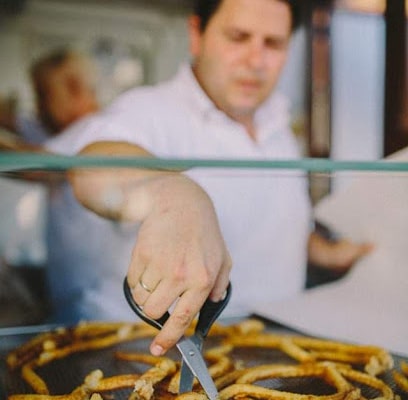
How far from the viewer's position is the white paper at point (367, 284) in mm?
776

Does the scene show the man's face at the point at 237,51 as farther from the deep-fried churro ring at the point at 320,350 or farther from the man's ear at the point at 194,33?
the deep-fried churro ring at the point at 320,350

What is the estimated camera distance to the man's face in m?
0.82

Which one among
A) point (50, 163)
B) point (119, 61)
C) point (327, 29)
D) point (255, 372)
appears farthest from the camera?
point (327, 29)

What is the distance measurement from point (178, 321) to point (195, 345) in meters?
Result: 0.05

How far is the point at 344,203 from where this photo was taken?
0.83 m

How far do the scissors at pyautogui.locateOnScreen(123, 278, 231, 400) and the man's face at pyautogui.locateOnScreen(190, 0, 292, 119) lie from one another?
324 mm

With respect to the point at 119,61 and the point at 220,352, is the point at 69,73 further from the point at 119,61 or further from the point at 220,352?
the point at 220,352

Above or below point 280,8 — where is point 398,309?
below

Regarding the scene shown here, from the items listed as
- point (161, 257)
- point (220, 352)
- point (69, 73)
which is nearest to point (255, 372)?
point (220, 352)

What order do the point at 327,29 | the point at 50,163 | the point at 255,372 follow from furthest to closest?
the point at 327,29 < the point at 255,372 < the point at 50,163

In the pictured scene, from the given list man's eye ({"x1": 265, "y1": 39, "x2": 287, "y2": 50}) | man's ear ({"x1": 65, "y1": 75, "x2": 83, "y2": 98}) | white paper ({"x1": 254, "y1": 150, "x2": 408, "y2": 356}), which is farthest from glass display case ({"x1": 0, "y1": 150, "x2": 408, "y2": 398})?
man's eye ({"x1": 265, "y1": 39, "x2": 287, "y2": 50})

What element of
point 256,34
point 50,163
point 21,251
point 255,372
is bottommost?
point 255,372

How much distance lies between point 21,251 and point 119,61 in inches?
11.2

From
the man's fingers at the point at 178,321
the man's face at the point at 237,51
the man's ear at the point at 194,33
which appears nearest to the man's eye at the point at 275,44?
the man's face at the point at 237,51
